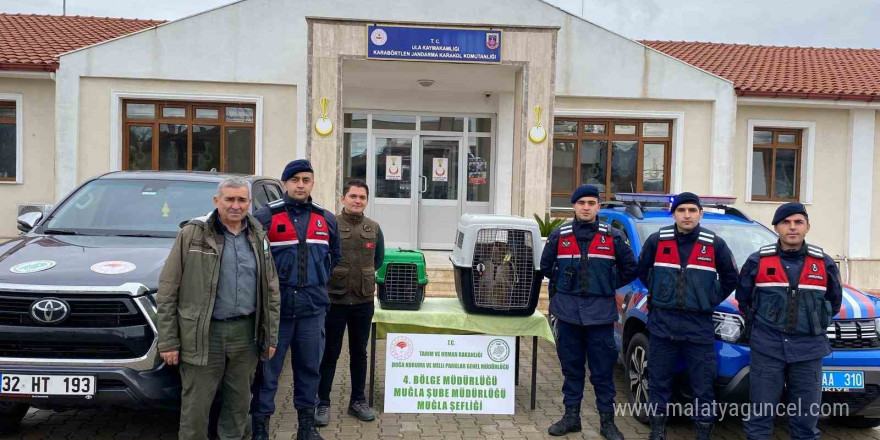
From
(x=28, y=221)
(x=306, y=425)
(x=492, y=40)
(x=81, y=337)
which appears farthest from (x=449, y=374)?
(x=492, y=40)

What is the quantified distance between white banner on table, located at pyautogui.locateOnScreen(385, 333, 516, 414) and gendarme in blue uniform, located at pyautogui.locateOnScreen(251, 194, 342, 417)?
0.84m

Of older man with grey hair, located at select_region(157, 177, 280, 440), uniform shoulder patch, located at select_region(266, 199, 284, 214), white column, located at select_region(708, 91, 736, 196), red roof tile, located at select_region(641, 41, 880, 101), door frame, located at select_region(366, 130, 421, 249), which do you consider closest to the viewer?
older man with grey hair, located at select_region(157, 177, 280, 440)

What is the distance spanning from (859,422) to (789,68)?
10.8m

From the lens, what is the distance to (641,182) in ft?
40.8

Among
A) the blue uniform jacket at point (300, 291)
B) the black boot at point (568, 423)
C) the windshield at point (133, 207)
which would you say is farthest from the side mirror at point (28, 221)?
the black boot at point (568, 423)

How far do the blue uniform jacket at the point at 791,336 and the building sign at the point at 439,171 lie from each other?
8507mm

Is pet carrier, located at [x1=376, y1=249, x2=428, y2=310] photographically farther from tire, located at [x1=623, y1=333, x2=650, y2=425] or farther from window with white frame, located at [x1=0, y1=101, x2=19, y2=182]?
window with white frame, located at [x1=0, y1=101, x2=19, y2=182]

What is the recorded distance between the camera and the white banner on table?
17.4ft

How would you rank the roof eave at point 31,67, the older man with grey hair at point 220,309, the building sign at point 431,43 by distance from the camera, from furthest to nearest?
the roof eave at point 31,67 < the building sign at point 431,43 < the older man with grey hair at point 220,309

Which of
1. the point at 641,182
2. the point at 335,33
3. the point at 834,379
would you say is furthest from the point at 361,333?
the point at 641,182

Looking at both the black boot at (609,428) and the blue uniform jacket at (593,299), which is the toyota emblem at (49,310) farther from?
the black boot at (609,428)

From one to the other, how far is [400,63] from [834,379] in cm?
777

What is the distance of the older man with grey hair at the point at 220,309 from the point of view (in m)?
3.77

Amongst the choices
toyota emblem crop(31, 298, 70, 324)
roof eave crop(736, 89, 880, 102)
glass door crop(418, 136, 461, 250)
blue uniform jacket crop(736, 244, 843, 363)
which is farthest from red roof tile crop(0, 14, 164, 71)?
roof eave crop(736, 89, 880, 102)
